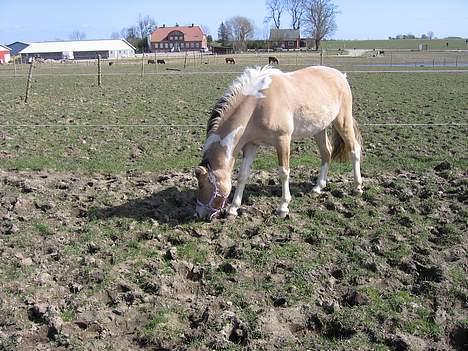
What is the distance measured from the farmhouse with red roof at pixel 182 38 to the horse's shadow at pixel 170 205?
394 ft

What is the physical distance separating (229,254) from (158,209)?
1691mm

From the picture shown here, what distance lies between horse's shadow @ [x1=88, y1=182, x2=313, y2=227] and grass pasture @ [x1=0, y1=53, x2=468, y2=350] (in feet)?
0.10

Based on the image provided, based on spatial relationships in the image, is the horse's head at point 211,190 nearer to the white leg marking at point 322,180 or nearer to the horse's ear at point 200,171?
the horse's ear at point 200,171

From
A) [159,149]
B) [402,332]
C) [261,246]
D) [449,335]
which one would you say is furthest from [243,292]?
[159,149]

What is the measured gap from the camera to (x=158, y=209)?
22.7 feet

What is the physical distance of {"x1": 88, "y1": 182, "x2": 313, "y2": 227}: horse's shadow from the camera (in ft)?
21.9

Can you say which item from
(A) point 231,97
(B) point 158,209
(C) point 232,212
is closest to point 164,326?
(C) point 232,212

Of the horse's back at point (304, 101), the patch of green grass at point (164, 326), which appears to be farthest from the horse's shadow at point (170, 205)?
the patch of green grass at point (164, 326)

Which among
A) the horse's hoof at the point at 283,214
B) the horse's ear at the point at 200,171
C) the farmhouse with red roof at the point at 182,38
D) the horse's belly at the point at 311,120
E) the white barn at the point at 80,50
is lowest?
the horse's hoof at the point at 283,214

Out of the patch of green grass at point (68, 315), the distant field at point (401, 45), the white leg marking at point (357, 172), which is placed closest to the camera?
the patch of green grass at point (68, 315)

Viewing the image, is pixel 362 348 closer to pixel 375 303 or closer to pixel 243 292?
pixel 375 303

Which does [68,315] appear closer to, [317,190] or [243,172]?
[243,172]

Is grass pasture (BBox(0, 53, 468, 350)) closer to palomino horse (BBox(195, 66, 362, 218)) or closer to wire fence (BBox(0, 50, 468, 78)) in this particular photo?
palomino horse (BBox(195, 66, 362, 218))

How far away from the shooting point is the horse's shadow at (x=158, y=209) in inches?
262
